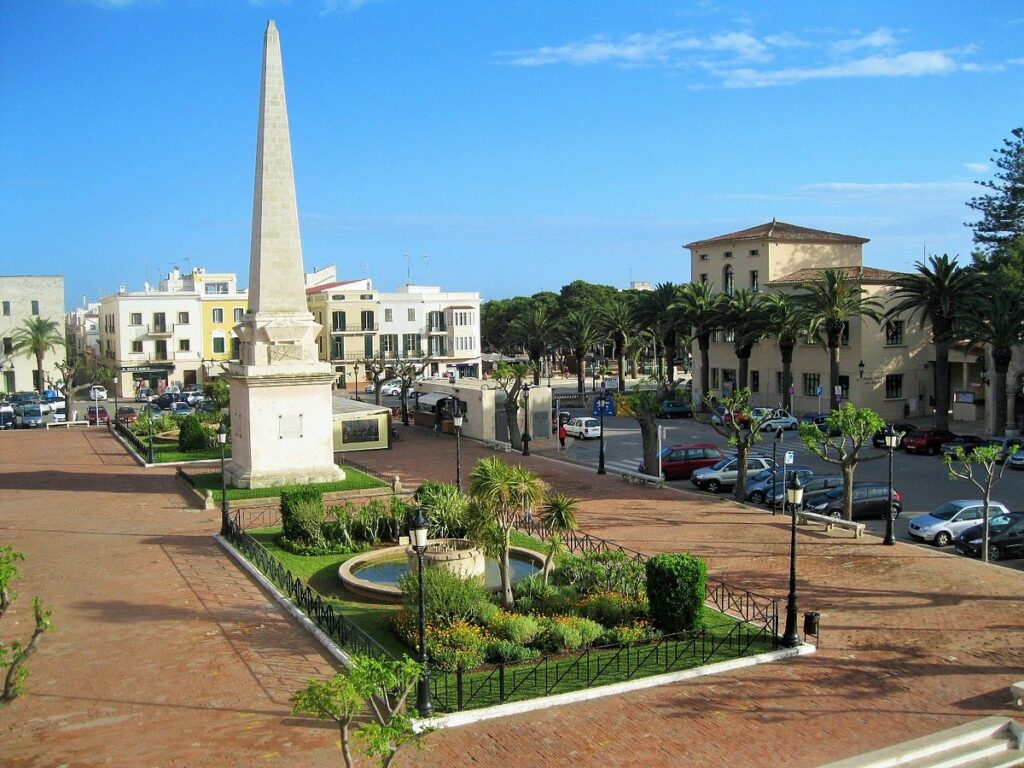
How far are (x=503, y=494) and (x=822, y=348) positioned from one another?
141 ft

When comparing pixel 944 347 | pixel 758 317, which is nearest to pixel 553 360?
pixel 758 317

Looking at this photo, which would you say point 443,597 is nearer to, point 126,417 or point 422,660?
point 422,660

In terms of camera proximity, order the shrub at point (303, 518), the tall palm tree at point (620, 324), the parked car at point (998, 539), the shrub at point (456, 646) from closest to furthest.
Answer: the shrub at point (456, 646) < the shrub at point (303, 518) < the parked car at point (998, 539) < the tall palm tree at point (620, 324)

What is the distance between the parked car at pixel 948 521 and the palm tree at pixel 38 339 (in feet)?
213

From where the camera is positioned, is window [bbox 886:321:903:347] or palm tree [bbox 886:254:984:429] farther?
window [bbox 886:321:903:347]

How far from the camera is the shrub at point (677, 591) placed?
17.0 m

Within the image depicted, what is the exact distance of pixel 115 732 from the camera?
1320 centimetres

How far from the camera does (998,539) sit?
80.0 ft

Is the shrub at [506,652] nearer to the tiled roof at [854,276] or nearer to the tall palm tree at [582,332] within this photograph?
the tiled roof at [854,276]

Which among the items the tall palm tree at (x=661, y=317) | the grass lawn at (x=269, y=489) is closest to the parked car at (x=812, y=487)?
the grass lawn at (x=269, y=489)

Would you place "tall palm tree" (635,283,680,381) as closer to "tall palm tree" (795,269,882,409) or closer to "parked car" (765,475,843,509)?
"tall palm tree" (795,269,882,409)

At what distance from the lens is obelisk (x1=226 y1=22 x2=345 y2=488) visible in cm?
3084

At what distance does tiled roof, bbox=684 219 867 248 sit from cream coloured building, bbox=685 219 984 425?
65mm

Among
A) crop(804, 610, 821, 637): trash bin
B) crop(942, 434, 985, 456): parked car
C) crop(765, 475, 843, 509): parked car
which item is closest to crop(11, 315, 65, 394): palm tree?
crop(765, 475, 843, 509): parked car
